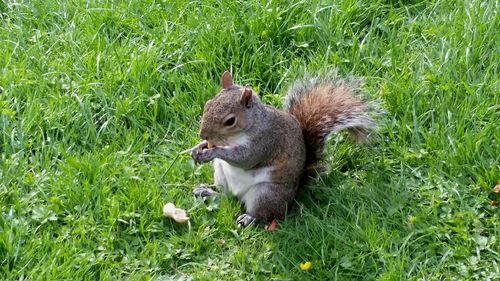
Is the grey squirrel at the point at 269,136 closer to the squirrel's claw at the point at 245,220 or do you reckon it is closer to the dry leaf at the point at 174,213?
the squirrel's claw at the point at 245,220

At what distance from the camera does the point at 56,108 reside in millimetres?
3141

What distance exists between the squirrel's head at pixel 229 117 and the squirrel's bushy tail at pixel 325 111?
0.77 ft

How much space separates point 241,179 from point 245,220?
0.43 ft

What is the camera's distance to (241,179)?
9.10 feet

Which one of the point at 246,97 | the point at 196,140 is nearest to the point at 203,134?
the point at 246,97

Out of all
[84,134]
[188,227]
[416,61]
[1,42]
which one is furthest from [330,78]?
[1,42]

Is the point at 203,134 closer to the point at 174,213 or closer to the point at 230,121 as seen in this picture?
the point at 230,121

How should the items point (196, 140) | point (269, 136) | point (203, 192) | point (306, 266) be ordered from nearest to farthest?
point (306, 266) → point (269, 136) → point (203, 192) → point (196, 140)

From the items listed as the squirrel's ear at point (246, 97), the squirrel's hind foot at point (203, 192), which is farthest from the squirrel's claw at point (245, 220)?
the squirrel's ear at point (246, 97)

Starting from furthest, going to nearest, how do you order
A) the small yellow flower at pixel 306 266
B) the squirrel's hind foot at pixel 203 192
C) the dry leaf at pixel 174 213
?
the squirrel's hind foot at pixel 203 192 < the dry leaf at pixel 174 213 < the small yellow flower at pixel 306 266

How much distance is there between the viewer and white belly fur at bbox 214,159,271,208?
2758mm

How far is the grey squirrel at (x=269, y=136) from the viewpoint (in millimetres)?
2641

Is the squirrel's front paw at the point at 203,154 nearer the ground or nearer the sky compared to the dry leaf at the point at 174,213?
nearer the sky

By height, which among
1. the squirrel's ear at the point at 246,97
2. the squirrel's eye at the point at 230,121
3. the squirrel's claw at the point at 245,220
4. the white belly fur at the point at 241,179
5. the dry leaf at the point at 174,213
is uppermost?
the squirrel's ear at the point at 246,97
